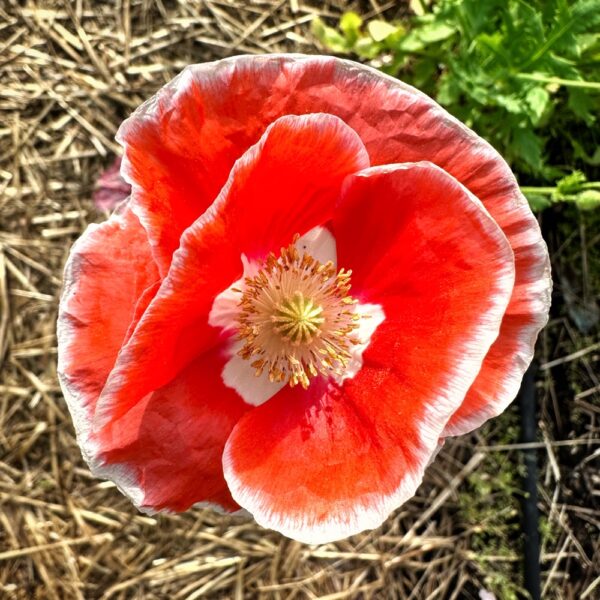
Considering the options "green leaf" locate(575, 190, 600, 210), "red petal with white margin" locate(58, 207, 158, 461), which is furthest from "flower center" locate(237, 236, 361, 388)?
"green leaf" locate(575, 190, 600, 210)

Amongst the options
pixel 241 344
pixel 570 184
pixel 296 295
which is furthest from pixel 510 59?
pixel 241 344

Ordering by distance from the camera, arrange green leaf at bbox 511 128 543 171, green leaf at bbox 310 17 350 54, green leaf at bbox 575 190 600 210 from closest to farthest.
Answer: green leaf at bbox 575 190 600 210
green leaf at bbox 511 128 543 171
green leaf at bbox 310 17 350 54

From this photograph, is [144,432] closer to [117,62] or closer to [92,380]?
[92,380]

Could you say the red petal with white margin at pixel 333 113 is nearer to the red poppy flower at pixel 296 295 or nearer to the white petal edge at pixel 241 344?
the red poppy flower at pixel 296 295

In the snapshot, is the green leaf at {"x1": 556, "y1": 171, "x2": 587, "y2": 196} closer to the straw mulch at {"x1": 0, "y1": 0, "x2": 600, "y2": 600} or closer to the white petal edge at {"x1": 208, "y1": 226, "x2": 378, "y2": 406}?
the white petal edge at {"x1": 208, "y1": 226, "x2": 378, "y2": 406}

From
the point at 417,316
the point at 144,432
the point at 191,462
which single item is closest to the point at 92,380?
the point at 144,432

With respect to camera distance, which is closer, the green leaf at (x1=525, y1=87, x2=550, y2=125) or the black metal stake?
the green leaf at (x1=525, y1=87, x2=550, y2=125)
